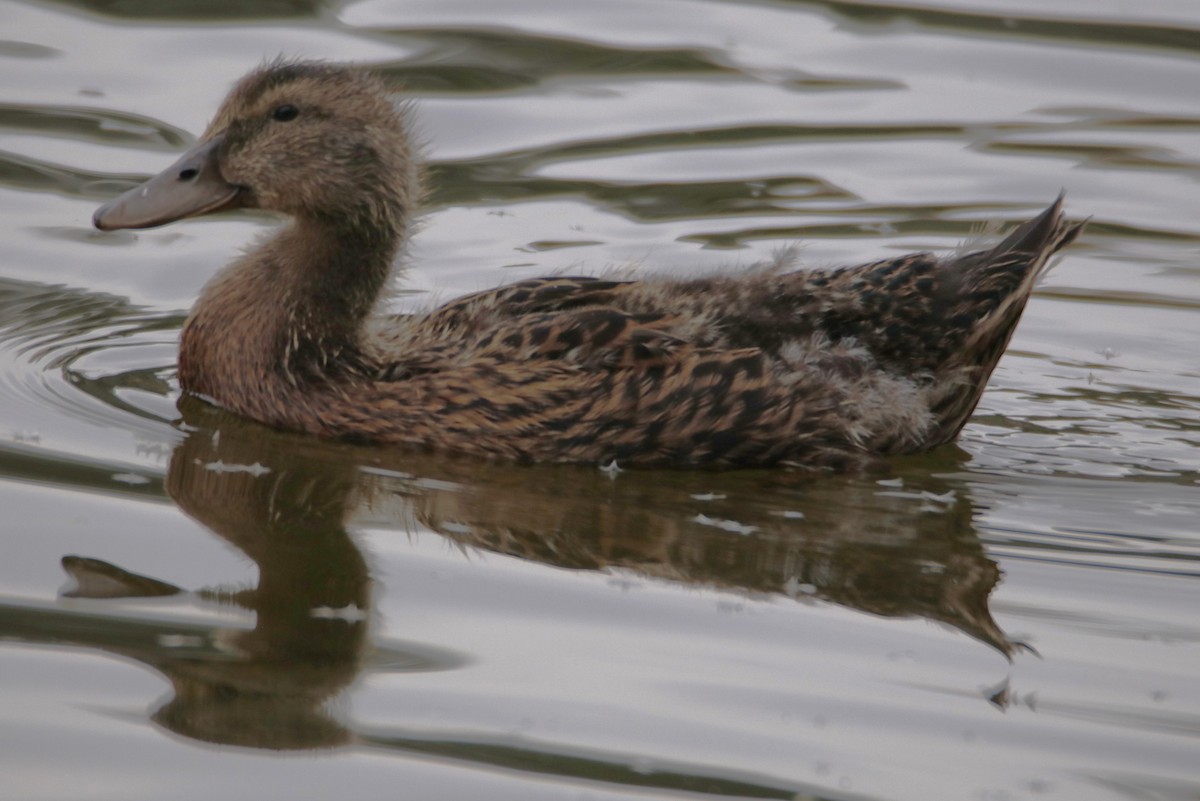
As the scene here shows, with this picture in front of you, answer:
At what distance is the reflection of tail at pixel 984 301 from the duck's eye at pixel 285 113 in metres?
2.70

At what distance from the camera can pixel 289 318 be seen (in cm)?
764

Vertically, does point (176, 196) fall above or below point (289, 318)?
above

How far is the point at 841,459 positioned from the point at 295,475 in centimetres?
210

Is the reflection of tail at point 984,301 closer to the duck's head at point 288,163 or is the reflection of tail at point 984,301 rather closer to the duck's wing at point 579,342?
the duck's wing at point 579,342

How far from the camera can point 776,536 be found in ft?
21.7

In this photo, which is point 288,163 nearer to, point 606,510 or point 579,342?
point 579,342

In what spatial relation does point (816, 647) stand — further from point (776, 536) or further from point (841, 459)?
point (841, 459)

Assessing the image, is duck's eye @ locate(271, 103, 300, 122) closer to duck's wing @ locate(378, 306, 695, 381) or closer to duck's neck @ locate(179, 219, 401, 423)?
duck's neck @ locate(179, 219, 401, 423)

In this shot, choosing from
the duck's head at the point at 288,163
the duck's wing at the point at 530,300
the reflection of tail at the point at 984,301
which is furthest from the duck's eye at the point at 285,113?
the reflection of tail at the point at 984,301

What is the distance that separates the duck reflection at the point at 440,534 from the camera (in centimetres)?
530

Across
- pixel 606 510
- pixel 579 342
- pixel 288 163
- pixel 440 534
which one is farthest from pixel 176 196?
pixel 606 510

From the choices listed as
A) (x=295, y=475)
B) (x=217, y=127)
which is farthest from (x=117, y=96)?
(x=295, y=475)

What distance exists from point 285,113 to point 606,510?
2.20 m

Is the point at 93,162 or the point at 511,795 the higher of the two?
the point at 93,162
